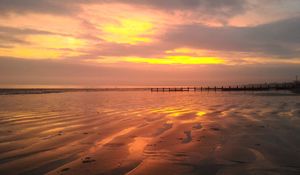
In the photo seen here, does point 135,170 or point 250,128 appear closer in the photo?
point 135,170

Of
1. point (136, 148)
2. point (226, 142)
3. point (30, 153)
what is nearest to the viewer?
point (30, 153)

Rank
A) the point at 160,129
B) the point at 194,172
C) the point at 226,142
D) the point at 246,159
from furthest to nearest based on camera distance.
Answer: the point at 160,129 → the point at 226,142 → the point at 246,159 → the point at 194,172

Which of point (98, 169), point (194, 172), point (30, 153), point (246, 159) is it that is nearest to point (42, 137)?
point (30, 153)

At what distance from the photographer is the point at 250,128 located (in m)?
9.40

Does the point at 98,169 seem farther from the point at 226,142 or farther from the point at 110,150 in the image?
the point at 226,142

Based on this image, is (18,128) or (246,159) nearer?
(246,159)

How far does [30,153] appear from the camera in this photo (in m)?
5.94

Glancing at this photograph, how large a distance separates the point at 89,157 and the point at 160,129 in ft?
13.3

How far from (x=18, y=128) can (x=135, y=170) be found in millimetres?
6477

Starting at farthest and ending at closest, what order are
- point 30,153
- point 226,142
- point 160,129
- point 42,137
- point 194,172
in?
point 160,129, point 42,137, point 226,142, point 30,153, point 194,172

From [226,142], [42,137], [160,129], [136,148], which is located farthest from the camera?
[160,129]

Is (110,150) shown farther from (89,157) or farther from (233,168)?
(233,168)

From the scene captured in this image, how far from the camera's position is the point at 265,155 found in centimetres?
571

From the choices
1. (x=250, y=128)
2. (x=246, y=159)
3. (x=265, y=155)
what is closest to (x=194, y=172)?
(x=246, y=159)
